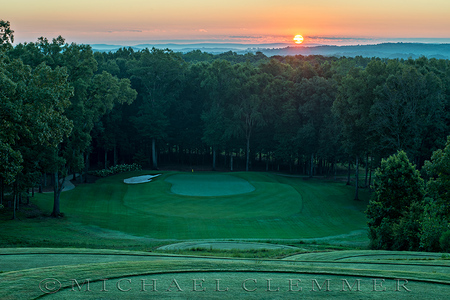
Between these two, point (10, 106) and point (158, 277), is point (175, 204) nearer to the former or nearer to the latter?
point (10, 106)

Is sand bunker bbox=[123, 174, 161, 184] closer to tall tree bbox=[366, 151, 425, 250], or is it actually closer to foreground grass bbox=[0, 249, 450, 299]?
tall tree bbox=[366, 151, 425, 250]

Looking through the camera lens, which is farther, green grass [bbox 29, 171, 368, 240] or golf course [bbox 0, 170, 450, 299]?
green grass [bbox 29, 171, 368, 240]

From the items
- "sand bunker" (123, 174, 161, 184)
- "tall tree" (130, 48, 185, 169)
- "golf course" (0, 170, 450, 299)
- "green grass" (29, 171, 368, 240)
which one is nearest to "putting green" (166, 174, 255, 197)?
"golf course" (0, 170, 450, 299)

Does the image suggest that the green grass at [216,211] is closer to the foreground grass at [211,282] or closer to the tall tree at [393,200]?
the tall tree at [393,200]

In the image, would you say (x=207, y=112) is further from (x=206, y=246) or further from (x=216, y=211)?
(x=206, y=246)

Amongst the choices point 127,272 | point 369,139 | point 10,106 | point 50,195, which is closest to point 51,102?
point 10,106

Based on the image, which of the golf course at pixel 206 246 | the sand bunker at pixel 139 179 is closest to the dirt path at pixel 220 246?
the golf course at pixel 206 246
